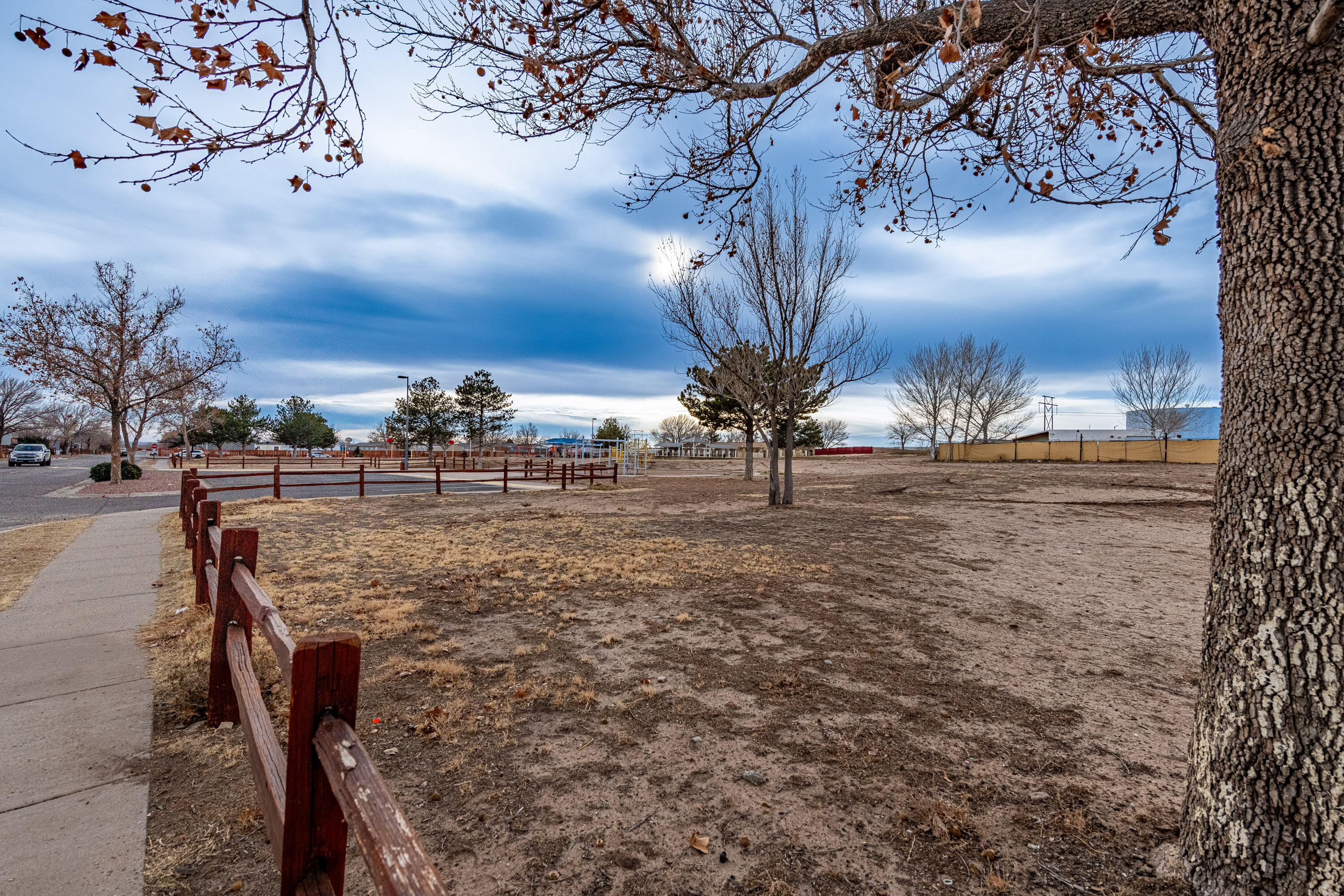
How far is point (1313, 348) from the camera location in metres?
1.84

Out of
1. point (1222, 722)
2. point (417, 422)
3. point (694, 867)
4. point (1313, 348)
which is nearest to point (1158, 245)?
point (1313, 348)

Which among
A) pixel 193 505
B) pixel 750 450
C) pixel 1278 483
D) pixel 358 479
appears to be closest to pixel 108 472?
pixel 358 479

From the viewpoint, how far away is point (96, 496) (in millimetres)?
16859

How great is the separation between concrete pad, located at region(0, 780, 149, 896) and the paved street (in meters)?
11.4

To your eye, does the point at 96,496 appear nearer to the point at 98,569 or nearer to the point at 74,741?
the point at 98,569

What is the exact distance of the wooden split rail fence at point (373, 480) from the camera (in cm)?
1155

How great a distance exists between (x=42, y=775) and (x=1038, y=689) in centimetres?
555

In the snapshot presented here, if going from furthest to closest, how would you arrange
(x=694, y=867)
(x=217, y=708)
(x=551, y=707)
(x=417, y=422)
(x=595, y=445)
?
1. (x=417, y=422)
2. (x=595, y=445)
3. (x=551, y=707)
4. (x=217, y=708)
5. (x=694, y=867)

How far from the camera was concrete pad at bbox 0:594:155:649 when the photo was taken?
178 inches

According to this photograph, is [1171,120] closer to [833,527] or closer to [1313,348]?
[1313,348]

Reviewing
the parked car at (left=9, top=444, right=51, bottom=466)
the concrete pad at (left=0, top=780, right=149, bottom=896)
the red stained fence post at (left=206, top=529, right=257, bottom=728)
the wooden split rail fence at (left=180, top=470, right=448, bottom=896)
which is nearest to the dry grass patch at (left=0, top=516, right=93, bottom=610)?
the red stained fence post at (left=206, top=529, right=257, bottom=728)

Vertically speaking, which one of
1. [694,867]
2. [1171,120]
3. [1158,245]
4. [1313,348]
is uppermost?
[1171,120]

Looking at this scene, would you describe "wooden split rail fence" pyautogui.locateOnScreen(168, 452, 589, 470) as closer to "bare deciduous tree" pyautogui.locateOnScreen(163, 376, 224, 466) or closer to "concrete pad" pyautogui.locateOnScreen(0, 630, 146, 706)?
"bare deciduous tree" pyautogui.locateOnScreen(163, 376, 224, 466)

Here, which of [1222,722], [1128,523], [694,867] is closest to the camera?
[1222,722]
